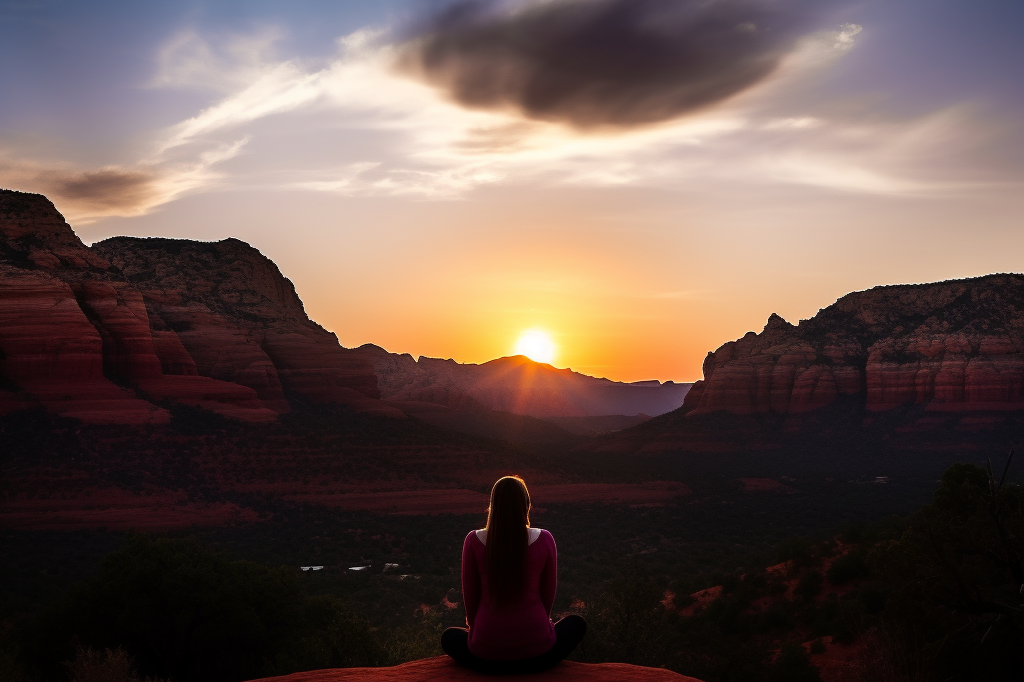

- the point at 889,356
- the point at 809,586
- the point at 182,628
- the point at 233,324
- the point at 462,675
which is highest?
the point at 233,324

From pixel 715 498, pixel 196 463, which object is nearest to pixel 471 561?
pixel 196 463

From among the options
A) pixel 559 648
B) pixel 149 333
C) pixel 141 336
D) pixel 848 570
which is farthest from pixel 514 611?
pixel 149 333

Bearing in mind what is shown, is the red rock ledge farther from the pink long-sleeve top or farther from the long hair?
the long hair

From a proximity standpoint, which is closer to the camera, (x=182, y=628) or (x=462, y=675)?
(x=462, y=675)

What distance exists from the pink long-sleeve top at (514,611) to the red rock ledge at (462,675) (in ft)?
0.69

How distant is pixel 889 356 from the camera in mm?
87875

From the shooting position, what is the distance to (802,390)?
9106 cm

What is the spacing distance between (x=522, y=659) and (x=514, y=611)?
0.40 meters

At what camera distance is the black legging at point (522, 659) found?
19.8 feet

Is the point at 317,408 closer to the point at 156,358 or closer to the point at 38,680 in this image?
the point at 156,358

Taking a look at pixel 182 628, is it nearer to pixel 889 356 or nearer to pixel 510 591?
pixel 510 591

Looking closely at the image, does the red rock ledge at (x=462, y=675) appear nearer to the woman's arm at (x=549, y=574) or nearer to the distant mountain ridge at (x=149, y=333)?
the woman's arm at (x=549, y=574)

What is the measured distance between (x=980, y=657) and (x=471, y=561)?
11584 mm

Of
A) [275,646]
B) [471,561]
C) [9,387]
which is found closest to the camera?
[471,561]
